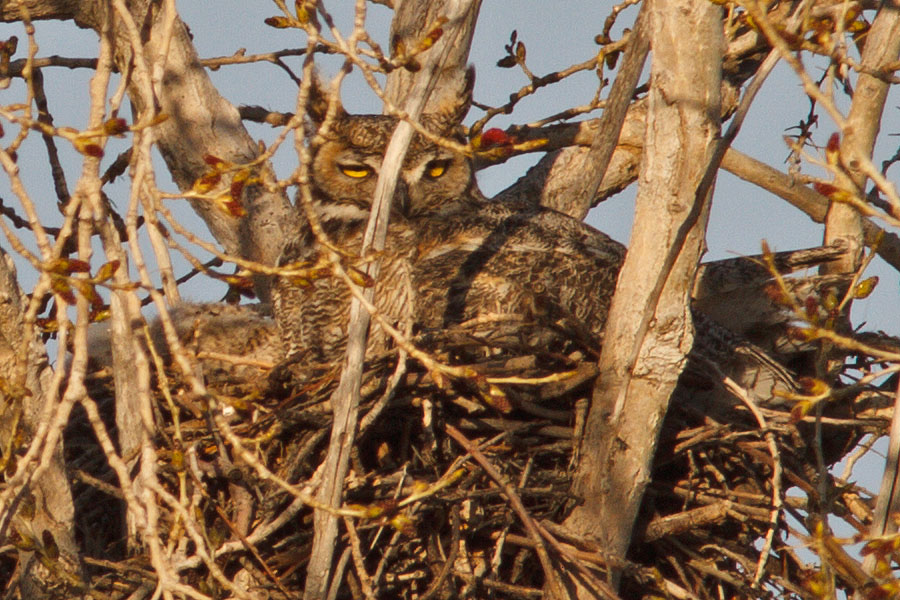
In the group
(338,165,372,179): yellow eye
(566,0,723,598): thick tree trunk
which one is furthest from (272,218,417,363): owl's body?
(566,0,723,598): thick tree trunk

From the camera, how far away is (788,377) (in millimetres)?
3545

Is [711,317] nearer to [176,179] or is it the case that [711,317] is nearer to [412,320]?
[412,320]

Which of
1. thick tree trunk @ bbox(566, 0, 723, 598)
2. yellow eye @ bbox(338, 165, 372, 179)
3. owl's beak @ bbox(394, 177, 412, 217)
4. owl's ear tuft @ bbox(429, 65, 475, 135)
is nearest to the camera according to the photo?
thick tree trunk @ bbox(566, 0, 723, 598)

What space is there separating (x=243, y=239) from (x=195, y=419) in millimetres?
1098

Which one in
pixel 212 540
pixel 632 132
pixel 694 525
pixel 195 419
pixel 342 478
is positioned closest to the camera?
pixel 342 478

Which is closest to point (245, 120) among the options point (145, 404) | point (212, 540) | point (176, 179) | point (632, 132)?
point (176, 179)

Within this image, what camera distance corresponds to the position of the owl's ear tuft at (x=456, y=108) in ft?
13.0

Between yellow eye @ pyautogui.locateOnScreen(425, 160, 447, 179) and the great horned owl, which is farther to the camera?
yellow eye @ pyautogui.locateOnScreen(425, 160, 447, 179)

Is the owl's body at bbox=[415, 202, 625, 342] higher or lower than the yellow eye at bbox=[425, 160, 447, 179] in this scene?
lower

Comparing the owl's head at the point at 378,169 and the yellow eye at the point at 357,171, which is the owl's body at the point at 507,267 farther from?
the yellow eye at the point at 357,171

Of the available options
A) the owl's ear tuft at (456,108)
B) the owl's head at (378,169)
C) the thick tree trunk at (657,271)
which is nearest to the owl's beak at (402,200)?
the owl's head at (378,169)

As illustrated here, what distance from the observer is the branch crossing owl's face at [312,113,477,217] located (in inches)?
145

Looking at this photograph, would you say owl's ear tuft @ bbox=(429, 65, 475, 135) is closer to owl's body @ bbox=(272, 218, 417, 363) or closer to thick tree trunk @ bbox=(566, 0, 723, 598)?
owl's body @ bbox=(272, 218, 417, 363)

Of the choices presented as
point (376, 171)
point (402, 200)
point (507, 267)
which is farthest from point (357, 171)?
point (507, 267)
